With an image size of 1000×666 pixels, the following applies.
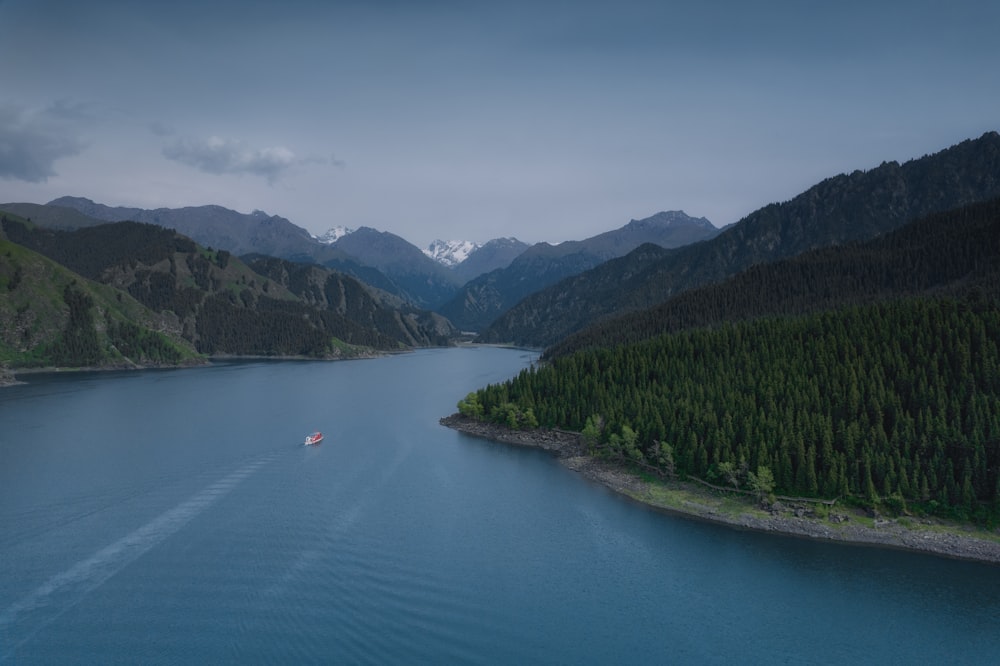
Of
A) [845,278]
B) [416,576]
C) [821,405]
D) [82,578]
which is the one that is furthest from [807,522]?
[845,278]

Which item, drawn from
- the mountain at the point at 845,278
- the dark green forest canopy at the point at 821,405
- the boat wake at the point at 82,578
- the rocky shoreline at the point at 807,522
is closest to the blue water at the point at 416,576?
the boat wake at the point at 82,578

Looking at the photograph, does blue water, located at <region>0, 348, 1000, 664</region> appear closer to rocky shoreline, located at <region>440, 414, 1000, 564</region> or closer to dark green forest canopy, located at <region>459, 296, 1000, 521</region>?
rocky shoreline, located at <region>440, 414, 1000, 564</region>

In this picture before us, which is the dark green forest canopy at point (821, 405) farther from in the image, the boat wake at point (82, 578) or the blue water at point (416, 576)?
the boat wake at point (82, 578)

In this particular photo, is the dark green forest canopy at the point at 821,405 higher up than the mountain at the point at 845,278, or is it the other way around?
the mountain at the point at 845,278

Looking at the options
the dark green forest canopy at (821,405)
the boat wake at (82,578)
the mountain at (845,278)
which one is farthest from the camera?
the mountain at (845,278)

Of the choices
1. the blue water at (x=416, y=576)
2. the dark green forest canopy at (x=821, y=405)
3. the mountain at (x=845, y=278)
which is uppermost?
the mountain at (x=845, y=278)

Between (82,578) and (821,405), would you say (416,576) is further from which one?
(821,405)

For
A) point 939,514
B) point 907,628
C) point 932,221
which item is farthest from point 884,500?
point 932,221
